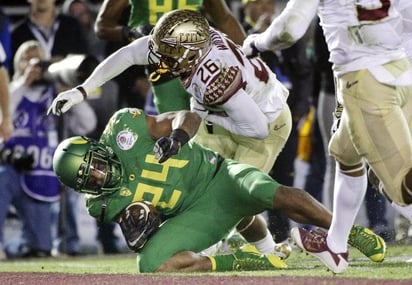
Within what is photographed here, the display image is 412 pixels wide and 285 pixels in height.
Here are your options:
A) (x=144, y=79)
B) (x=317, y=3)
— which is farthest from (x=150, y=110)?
(x=317, y=3)

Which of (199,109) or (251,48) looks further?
(199,109)

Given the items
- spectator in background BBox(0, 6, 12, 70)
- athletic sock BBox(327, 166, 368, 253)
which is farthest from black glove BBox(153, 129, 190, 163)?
spectator in background BBox(0, 6, 12, 70)

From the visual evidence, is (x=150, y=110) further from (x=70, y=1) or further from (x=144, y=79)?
(x=70, y=1)

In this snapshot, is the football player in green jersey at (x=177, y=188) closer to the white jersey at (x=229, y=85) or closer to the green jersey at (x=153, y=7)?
the white jersey at (x=229, y=85)

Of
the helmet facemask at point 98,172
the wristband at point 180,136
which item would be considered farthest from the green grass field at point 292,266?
the wristband at point 180,136

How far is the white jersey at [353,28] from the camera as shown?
5.21 metres

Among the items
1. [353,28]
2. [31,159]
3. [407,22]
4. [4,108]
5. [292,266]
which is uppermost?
[353,28]

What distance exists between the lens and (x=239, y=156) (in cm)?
662

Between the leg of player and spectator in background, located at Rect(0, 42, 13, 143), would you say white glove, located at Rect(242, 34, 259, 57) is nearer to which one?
the leg of player

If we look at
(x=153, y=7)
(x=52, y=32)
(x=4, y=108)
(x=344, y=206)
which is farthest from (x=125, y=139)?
(x=52, y=32)

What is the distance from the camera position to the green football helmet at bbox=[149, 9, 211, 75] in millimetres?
5926

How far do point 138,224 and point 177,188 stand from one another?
0.32m

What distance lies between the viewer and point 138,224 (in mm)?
5895

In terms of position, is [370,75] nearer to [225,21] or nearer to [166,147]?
[166,147]
